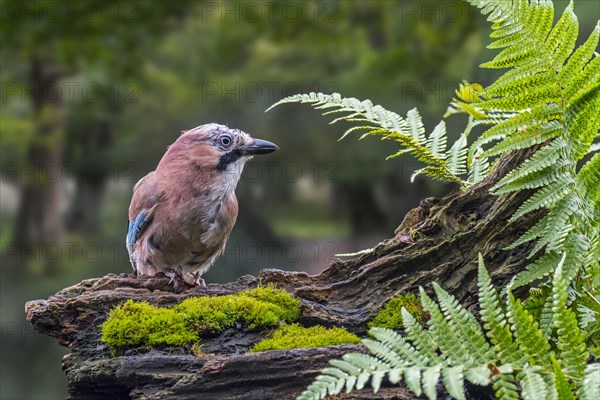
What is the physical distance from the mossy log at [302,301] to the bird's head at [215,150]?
971mm

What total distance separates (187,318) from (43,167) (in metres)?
5.16

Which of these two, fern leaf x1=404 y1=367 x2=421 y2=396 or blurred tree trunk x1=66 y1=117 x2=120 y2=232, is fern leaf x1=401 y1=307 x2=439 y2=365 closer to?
fern leaf x1=404 y1=367 x2=421 y2=396

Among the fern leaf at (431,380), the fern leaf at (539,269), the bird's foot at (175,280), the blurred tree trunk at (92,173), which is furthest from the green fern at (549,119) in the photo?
the blurred tree trunk at (92,173)

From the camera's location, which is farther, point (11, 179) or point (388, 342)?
point (11, 179)

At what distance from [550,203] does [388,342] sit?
0.75m

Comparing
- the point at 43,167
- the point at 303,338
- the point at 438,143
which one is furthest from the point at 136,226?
the point at 43,167

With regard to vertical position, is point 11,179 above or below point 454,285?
above

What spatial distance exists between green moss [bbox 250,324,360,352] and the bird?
117 centimetres

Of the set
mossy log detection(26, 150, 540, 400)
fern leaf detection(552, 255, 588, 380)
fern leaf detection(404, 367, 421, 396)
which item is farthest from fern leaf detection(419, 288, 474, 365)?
mossy log detection(26, 150, 540, 400)

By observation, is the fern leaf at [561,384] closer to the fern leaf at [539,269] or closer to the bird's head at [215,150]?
the fern leaf at [539,269]

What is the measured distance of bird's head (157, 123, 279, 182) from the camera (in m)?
3.81

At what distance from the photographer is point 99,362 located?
243cm

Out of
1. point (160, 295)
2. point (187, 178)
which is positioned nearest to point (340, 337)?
point (160, 295)

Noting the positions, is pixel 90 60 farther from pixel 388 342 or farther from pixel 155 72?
pixel 388 342
